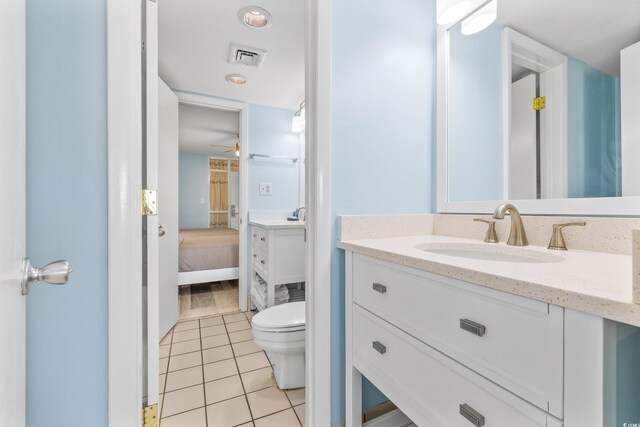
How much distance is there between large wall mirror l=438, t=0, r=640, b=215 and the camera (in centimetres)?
84

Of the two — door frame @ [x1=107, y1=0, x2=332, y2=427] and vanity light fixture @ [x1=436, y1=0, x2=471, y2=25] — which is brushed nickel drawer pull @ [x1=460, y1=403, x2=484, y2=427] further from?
vanity light fixture @ [x1=436, y1=0, x2=471, y2=25]

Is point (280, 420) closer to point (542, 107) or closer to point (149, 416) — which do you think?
point (149, 416)

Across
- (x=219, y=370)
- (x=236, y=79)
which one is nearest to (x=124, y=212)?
(x=219, y=370)

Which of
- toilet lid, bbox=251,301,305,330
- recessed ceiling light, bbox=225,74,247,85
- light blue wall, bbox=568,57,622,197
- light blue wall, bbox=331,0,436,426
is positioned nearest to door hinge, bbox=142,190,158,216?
light blue wall, bbox=331,0,436,426

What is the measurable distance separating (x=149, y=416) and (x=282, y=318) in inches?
29.0

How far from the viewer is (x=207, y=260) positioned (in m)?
3.14

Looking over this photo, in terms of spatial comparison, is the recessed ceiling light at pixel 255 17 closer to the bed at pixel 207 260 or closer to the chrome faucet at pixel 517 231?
the chrome faucet at pixel 517 231

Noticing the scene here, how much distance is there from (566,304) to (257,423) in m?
1.40

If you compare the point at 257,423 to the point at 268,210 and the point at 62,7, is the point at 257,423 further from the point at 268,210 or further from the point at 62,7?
the point at 268,210

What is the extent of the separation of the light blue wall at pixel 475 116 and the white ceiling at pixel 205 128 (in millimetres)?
2588

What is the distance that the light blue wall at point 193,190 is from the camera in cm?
615

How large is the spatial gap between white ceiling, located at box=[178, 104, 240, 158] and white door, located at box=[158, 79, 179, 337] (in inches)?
44.3

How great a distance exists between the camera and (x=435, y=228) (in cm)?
139

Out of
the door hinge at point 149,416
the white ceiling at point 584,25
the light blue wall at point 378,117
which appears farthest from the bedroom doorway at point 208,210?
the white ceiling at point 584,25
